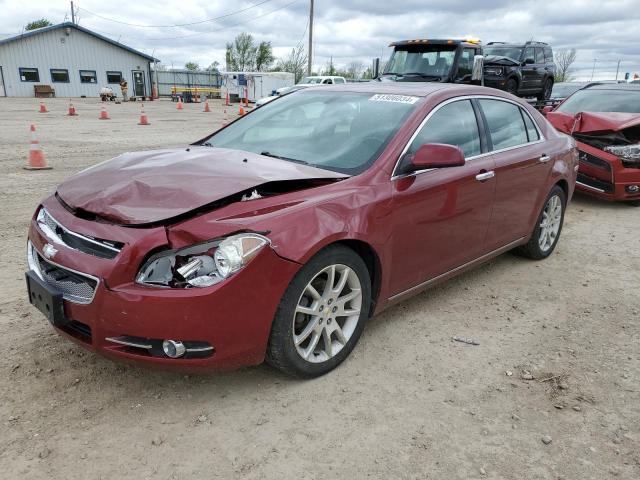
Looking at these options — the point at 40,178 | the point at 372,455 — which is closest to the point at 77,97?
the point at 40,178

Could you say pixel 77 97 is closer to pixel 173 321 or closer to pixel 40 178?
pixel 40 178

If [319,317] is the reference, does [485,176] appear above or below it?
above

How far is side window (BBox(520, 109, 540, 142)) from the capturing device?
4.70m

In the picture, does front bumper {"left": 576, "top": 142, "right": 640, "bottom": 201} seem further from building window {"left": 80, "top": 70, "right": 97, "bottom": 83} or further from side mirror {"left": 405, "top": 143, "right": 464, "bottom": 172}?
building window {"left": 80, "top": 70, "right": 97, "bottom": 83}

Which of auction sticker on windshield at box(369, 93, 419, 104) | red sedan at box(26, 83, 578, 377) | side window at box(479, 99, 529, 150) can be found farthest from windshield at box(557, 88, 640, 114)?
auction sticker on windshield at box(369, 93, 419, 104)

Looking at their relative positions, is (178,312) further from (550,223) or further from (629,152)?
(629,152)

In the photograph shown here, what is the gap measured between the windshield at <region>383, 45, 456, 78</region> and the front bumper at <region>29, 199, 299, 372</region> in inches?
451

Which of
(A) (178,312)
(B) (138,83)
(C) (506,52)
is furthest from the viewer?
(B) (138,83)

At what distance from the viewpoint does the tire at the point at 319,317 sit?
106 inches

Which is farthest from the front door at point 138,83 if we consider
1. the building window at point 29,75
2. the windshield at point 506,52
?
the windshield at point 506,52

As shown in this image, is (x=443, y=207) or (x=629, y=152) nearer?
(x=443, y=207)

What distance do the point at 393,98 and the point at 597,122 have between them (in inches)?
208

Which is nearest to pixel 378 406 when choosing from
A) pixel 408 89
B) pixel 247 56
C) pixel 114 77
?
pixel 408 89

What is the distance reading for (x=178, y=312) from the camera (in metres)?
2.38
